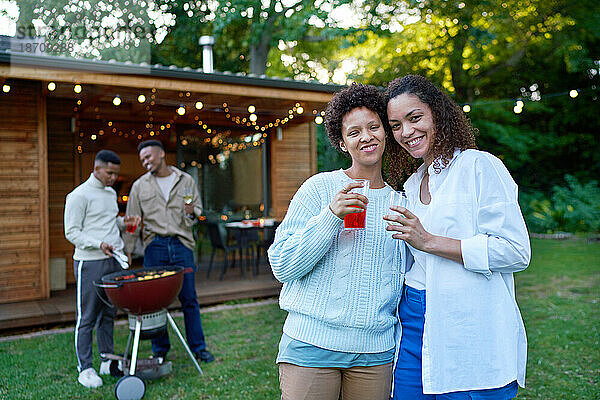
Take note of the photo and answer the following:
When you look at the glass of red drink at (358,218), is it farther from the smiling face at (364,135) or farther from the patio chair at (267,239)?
the patio chair at (267,239)

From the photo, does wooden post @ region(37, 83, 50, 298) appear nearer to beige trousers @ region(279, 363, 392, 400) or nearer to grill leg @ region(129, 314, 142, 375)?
grill leg @ region(129, 314, 142, 375)

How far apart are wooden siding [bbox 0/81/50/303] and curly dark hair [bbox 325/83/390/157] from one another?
5.61m

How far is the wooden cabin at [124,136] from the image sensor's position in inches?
242

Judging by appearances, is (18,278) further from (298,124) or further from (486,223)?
(486,223)

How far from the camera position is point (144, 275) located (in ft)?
12.5

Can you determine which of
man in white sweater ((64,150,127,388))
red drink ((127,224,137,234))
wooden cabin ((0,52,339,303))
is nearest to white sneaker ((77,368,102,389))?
man in white sweater ((64,150,127,388))

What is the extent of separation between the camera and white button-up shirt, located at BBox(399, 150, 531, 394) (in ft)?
4.87

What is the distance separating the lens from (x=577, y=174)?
596 inches

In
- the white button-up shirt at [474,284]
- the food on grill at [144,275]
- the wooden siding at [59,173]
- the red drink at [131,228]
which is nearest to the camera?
the white button-up shirt at [474,284]

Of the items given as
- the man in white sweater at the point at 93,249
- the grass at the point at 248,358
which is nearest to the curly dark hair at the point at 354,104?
the grass at the point at 248,358

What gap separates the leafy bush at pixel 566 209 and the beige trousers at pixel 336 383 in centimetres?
1286

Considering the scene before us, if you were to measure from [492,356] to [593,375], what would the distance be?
305cm

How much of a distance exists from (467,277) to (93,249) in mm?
3370

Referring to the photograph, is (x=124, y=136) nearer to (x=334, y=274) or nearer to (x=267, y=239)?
(x=267, y=239)
